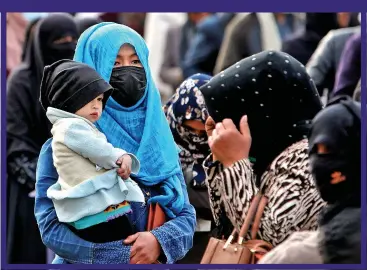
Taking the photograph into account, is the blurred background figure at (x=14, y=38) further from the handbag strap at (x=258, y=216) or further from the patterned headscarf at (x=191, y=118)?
the handbag strap at (x=258, y=216)

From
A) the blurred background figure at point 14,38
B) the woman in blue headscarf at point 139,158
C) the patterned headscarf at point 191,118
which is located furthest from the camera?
the blurred background figure at point 14,38

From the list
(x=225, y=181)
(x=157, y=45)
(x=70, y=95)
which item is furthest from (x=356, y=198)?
(x=157, y=45)

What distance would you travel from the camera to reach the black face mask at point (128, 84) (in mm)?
6203

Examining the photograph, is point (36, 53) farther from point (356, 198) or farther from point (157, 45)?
point (157, 45)

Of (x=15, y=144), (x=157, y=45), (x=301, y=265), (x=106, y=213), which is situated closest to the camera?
(x=301, y=265)

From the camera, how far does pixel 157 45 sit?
13773 millimetres

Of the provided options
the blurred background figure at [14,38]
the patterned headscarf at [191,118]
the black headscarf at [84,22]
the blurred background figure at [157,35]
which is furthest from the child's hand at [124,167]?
the blurred background figure at [157,35]

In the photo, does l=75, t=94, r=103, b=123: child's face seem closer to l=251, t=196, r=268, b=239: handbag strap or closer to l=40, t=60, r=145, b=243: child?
l=40, t=60, r=145, b=243: child

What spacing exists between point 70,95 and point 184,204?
0.68 metres

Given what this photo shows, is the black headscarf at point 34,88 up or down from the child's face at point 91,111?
down

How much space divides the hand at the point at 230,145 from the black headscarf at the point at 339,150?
62 cm

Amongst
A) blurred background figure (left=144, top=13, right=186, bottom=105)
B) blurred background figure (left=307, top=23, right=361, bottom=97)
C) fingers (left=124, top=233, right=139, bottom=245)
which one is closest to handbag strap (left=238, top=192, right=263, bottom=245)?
fingers (left=124, top=233, right=139, bottom=245)

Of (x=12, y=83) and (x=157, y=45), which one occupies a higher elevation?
(x=12, y=83)

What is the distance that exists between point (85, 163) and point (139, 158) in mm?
307
